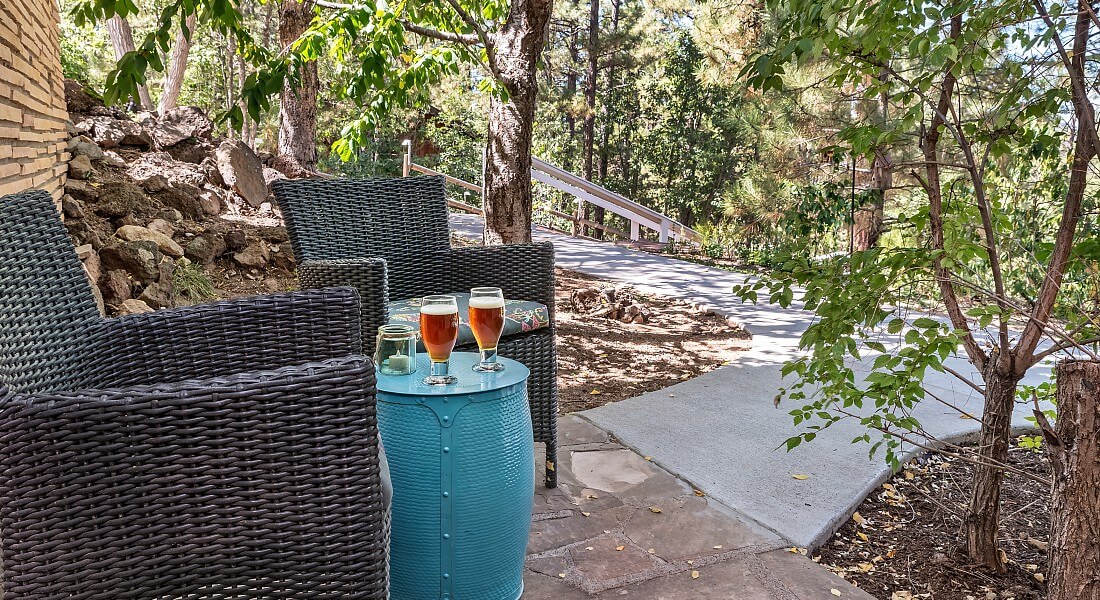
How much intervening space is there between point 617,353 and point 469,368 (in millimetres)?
2467

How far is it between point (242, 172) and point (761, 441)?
4.90 meters

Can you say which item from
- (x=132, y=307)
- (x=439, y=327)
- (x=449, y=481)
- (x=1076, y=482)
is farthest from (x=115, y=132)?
(x=1076, y=482)

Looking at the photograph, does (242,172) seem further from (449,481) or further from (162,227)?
(449,481)

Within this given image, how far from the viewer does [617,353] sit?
4219mm

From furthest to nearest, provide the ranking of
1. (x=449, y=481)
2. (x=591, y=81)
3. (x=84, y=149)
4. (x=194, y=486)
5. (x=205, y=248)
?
(x=591, y=81)
(x=84, y=149)
(x=205, y=248)
(x=449, y=481)
(x=194, y=486)

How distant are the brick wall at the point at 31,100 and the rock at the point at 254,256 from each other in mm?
1031

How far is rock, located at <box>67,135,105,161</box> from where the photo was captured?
4936mm

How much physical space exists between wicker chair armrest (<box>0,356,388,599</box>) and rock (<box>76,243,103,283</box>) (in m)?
2.92

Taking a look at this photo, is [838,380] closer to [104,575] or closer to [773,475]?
[773,475]

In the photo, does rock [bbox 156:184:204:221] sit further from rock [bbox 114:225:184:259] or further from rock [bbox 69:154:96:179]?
rock [bbox 114:225:184:259]

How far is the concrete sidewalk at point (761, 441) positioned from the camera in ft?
7.56

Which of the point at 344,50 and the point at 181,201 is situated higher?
the point at 344,50

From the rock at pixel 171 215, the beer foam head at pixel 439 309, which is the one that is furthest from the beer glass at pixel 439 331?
the rock at pixel 171 215

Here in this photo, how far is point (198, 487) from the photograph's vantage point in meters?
0.94
